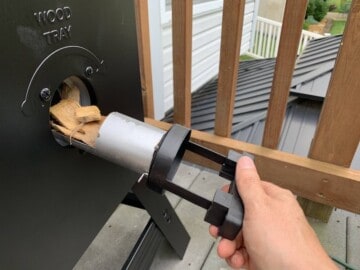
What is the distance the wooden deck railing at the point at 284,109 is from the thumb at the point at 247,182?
55 cm

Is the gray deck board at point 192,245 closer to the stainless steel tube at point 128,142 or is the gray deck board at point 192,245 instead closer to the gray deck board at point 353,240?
the gray deck board at point 353,240

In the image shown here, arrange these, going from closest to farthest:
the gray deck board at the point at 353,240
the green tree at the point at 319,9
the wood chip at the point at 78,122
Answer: the wood chip at the point at 78,122, the gray deck board at the point at 353,240, the green tree at the point at 319,9

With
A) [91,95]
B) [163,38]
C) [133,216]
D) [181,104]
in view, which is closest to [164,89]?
[163,38]

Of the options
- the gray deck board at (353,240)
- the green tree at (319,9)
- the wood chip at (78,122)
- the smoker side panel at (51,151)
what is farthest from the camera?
the green tree at (319,9)

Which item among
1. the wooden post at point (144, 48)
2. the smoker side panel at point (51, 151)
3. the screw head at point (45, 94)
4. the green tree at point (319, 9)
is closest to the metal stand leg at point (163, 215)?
the smoker side panel at point (51, 151)

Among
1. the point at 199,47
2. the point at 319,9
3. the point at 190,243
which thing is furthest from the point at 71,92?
the point at 319,9

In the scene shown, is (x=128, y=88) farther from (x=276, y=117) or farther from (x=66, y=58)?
(x=276, y=117)

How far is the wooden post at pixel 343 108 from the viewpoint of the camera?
0.81 m

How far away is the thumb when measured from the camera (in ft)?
1.63

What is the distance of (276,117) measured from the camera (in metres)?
1.07

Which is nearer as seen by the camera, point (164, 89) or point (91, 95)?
point (91, 95)

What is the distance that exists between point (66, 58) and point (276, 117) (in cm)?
79

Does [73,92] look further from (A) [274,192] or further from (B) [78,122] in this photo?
(A) [274,192]

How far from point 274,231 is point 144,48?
3.33 feet
